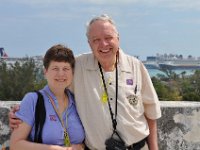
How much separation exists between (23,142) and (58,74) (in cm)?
54

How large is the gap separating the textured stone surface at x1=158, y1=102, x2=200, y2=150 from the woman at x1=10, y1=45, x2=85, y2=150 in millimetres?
1110

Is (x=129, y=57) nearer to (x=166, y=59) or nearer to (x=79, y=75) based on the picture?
(x=79, y=75)

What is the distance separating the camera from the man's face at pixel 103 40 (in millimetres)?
3490

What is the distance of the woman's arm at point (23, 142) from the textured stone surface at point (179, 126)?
1347 mm

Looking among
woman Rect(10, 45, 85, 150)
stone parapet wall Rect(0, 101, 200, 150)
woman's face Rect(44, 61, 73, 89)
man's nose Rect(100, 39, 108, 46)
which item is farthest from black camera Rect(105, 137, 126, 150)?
stone parapet wall Rect(0, 101, 200, 150)

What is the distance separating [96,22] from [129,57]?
44 centimetres

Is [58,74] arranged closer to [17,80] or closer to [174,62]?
[17,80]

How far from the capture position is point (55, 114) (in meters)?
3.30

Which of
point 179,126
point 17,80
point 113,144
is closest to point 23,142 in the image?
point 113,144

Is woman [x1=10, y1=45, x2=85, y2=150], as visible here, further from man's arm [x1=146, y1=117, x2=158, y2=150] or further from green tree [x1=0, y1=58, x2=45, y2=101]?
green tree [x1=0, y1=58, x2=45, y2=101]

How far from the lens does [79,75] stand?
3562mm

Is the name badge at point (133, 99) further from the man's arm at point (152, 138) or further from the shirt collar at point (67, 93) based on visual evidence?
the shirt collar at point (67, 93)

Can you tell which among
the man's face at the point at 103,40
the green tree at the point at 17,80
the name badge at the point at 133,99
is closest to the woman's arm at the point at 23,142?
the name badge at the point at 133,99

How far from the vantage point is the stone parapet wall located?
4.29m
